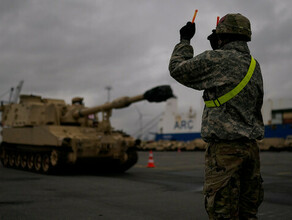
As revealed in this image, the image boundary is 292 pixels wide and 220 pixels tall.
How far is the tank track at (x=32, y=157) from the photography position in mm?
11617

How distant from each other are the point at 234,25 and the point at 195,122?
5818 cm

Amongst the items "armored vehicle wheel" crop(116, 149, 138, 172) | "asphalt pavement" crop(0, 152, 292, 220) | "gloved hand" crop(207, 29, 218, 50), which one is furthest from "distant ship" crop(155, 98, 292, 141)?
"gloved hand" crop(207, 29, 218, 50)

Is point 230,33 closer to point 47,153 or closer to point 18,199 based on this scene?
point 18,199

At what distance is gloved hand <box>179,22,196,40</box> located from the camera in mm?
2822

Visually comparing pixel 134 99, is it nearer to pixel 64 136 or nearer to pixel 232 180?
pixel 64 136

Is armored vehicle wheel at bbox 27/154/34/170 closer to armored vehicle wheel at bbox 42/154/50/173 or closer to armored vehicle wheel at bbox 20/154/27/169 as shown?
armored vehicle wheel at bbox 20/154/27/169

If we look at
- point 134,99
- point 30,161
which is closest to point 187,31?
point 134,99

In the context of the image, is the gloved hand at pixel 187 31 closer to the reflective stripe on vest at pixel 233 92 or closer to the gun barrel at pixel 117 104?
the reflective stripe on vest at pixel 233 92

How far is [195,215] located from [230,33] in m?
3.25

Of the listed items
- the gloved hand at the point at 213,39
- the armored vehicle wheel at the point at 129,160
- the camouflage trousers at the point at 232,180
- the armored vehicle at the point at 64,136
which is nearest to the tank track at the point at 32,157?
the armored vehicle at the point at 64,136

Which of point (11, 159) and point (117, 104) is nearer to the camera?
point (117, 104)

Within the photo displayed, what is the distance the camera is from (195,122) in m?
60.3

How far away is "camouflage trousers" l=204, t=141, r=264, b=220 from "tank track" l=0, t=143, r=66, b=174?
9.38 m

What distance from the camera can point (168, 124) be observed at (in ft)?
212
